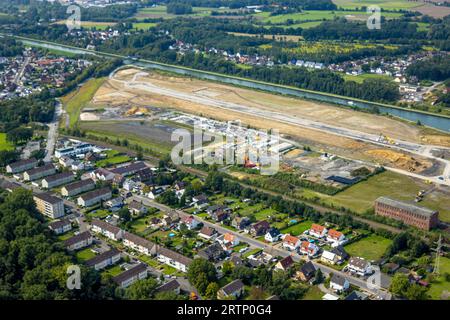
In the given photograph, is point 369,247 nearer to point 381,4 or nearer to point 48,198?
point 48,198

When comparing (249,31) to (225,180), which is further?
(249,31)

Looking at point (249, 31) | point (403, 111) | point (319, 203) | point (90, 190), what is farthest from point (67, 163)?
point (249, 31)

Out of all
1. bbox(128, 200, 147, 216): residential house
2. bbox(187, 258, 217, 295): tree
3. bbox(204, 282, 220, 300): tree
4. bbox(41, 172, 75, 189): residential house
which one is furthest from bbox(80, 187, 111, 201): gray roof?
bbox(204, 282, 220, 300): tree

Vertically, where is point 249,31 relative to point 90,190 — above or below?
above

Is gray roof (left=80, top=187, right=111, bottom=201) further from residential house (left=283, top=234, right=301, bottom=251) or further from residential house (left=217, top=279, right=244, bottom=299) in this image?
residential house (left=217, top=279, right=244, bottom=299)

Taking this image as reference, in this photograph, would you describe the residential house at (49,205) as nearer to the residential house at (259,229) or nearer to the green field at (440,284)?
the residential house at (259,229)

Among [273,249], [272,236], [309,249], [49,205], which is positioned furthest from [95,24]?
[309,249]

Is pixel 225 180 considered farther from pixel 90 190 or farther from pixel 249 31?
pixel 249 31
